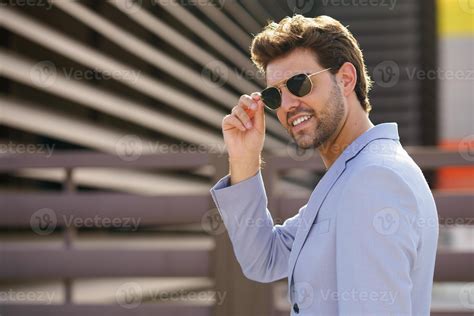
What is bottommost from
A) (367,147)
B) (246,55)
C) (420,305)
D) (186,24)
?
(420,305)

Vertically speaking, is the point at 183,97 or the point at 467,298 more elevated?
→ the point at 183,97

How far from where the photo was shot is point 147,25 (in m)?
7.44

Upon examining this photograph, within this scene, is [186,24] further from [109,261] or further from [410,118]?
[410,118]

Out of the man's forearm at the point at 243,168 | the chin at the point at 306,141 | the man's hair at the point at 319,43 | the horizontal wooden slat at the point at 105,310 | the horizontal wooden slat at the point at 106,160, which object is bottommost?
the horizontal wooden slat at the point at 105,310

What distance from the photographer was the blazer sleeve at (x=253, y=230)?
237 cm

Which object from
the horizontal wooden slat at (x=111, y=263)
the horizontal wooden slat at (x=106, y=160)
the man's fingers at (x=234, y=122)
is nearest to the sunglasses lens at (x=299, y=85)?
the man's fingers at (x=234, y=122)

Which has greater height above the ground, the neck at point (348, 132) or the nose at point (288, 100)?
the nose at point (288, 100)

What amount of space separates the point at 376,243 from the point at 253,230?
0.70m

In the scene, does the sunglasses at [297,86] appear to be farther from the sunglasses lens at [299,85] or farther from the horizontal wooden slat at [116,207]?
the horizontal wooden slat at [116,207]

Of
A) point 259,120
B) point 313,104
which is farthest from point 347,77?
point 259,120

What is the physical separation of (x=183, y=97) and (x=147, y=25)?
172 centimetres

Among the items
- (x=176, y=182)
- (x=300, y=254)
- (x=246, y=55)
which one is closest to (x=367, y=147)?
(x=300, y=254)

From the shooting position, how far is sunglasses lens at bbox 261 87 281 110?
2240mm

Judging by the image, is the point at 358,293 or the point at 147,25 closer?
the point at 358,293
